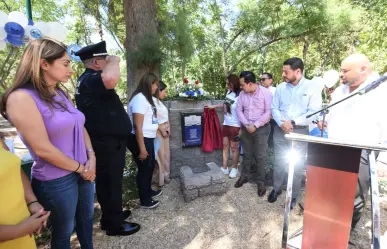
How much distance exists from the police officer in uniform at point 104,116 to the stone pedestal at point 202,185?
1.18m

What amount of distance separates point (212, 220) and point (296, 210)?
3.86ft

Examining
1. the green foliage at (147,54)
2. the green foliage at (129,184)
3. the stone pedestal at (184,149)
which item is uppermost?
the green foliage at (147,54)

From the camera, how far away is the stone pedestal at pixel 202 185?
3.46 meters

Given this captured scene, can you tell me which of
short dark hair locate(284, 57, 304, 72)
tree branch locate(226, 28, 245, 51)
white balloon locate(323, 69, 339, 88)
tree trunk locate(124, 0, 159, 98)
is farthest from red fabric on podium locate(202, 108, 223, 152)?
tree branch locate(226, 28, 245, 51)

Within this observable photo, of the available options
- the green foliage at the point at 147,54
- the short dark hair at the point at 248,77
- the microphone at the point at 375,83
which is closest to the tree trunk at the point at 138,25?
the green foliage at the point at 147,54

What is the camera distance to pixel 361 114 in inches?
89.4

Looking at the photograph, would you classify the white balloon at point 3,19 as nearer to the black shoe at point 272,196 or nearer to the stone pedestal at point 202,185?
the stone pedestal at point 202,185

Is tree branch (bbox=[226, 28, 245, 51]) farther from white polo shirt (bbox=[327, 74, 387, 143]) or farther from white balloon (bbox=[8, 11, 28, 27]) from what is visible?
white polo shirt (bbox=[327, 74, 387, 143])

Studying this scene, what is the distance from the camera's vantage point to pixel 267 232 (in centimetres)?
275

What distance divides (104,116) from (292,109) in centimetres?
248

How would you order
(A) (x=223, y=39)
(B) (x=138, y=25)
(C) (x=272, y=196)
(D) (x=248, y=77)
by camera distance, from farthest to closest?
1. (A) (x=223, y=39)
2. (B) (x=138, y=25)
3. (D) (x=248, y=77)
4. (C) (x=272, y=196)

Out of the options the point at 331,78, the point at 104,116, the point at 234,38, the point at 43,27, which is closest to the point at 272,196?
the point at 104,116

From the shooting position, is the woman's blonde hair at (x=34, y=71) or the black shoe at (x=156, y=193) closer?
the woman's blonde hair at (x=34, y=71)

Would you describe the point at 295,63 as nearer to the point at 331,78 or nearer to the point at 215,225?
the point at 215,225
